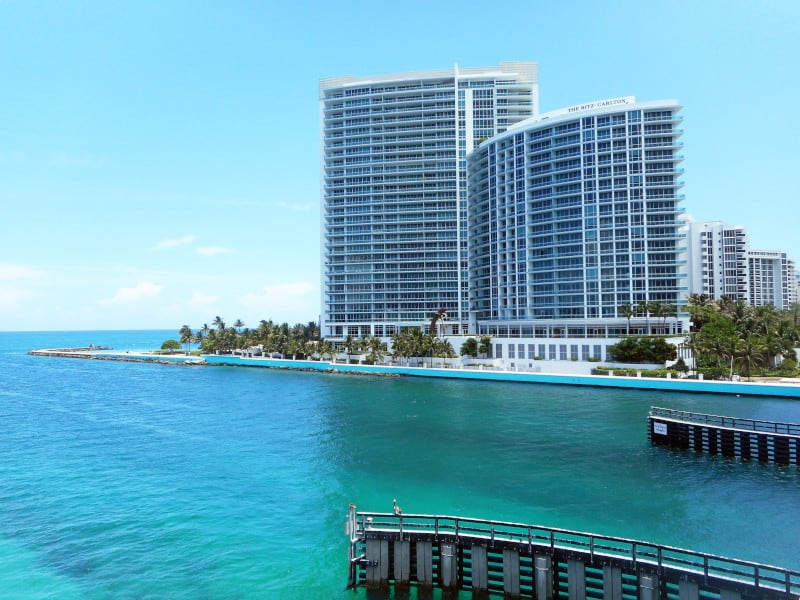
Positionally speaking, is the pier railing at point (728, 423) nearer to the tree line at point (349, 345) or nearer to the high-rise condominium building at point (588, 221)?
the high-rise condominium building at point (588, 221)

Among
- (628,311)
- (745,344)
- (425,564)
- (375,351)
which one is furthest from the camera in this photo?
(375,351)

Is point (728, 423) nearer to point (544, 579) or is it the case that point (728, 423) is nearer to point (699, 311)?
point (544, 579)

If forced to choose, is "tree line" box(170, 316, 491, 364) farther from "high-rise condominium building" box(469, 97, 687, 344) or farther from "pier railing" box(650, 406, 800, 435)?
"pier railing" box(650, 406, 800, 435)

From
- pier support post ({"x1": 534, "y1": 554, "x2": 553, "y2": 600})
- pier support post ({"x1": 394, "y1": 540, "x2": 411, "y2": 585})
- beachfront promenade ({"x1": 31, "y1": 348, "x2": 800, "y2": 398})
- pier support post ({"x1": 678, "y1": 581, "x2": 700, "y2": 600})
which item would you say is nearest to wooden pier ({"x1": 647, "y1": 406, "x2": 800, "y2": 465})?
pier support post ({"x1": 678, "y1": 581, "x2": 700, "y2": 600})

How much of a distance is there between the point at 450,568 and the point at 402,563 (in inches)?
101

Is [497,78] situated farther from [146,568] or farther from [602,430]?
[146,568]

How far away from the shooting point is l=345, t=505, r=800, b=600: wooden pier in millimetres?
23812

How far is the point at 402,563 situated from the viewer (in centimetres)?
2758

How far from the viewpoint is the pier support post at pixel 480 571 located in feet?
87.3

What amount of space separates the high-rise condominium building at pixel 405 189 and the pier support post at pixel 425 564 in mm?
156525

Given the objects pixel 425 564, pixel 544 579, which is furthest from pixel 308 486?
pixel 544 579

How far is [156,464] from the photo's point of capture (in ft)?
175

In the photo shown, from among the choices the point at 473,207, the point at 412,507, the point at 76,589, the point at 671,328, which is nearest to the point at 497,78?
the point at 473,207

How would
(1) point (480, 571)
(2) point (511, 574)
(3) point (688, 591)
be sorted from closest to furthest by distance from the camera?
(3) point (688, 591)
(2) point (511, 574)
(1) point (480, 571)
